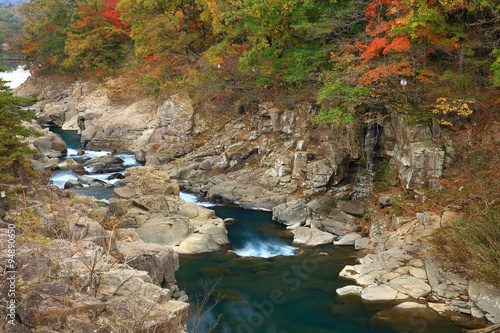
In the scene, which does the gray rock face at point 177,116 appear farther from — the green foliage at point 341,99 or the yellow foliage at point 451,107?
the yellow foliage at point 451,107

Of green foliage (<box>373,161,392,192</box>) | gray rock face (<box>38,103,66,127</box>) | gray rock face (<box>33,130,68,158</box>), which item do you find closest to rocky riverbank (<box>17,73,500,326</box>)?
green foliage (<box>373,161,392,192</box>)

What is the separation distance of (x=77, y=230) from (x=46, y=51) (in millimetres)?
43403

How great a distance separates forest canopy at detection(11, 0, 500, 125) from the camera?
1512 cm

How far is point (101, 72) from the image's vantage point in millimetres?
42875

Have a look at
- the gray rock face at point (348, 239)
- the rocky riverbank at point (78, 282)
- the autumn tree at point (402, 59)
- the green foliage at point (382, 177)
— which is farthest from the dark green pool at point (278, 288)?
the autumn tree at point (402, 59)

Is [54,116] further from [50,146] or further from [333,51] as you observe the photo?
[333,51]

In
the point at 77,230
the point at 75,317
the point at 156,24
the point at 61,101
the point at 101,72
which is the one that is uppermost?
the point at 156,24

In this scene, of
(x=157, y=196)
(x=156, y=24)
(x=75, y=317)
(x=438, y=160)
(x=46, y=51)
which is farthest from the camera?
(x=46, y=51)

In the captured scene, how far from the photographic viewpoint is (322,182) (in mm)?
20109

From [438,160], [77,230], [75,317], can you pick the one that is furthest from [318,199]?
[75,317]

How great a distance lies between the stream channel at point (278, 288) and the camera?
11.2 meters

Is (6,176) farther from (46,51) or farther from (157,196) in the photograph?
(46,51)

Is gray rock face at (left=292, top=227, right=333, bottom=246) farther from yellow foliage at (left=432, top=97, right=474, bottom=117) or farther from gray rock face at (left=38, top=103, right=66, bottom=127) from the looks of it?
gray rock face at (left=38, top=103, right=66, bottom=127)

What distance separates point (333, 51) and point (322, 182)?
7.04 metres
